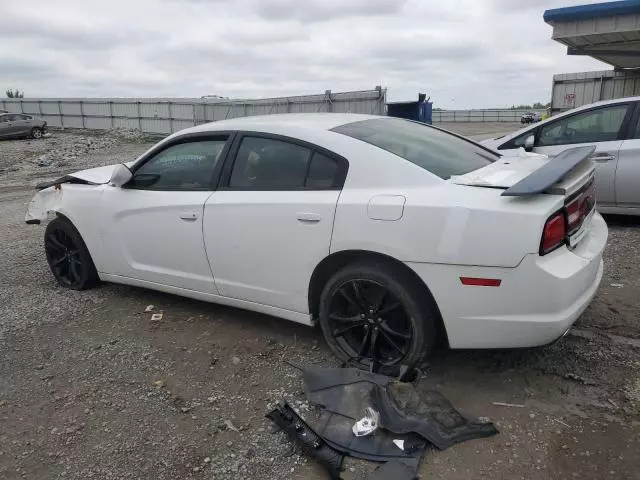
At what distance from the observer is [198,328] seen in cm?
407

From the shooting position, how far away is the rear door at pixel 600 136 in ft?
19.7

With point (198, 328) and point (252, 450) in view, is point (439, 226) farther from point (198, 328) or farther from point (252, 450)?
point (198, 328)

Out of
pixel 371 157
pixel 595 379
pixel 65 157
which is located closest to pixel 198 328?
pixel 371 157

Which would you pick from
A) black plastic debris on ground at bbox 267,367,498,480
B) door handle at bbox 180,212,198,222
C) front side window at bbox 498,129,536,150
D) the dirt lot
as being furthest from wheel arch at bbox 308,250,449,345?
front side window at bbox 498,129,536,150

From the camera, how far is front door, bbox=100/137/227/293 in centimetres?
383

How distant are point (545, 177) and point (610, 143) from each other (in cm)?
397

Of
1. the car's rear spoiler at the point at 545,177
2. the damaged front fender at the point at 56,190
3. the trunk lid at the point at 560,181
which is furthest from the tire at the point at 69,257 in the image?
the car's rear spoiler at the point at 545,177

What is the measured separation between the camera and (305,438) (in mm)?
2662

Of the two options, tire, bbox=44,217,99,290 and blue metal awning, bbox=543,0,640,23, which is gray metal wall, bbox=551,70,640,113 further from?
tire, bbox=44,217,99,290

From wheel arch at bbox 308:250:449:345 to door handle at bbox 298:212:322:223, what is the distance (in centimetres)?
23

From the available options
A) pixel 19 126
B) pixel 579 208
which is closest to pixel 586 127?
pixel 579 208

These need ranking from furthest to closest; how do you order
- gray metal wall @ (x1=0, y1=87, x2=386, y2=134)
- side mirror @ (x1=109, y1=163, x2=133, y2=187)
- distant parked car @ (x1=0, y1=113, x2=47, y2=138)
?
distant parked car @ (x1=0, y1=113, x2=47, y2=138) < gray metal wall @ (x1=0, y1=87, x2=386, y2=134) < side mirror @ (x1=109, y1=163, x2=133, y2=187)

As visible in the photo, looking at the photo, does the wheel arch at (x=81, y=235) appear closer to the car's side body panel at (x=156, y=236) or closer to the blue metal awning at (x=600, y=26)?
the car's side body panel at (x=156, y=236)

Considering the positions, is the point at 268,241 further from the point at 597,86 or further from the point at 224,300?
the point at 597,86
